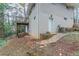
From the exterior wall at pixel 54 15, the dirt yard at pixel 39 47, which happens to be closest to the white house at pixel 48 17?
the exterior wall at pixel 54 15

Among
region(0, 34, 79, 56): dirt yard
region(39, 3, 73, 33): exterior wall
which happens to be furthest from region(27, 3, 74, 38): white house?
region(0, 34, 79, 56): dirt yard

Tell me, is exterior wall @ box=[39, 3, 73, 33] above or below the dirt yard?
above

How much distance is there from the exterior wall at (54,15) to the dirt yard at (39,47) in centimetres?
15

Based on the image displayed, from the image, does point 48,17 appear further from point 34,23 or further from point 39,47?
point 39,47

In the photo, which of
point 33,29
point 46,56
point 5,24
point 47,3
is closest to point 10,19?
point 5,24

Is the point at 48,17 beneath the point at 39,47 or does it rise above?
above

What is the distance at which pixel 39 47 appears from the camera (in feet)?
5.84

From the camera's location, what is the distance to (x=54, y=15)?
1.79 m

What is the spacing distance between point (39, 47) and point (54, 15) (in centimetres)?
38

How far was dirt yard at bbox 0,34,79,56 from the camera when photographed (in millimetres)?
1769

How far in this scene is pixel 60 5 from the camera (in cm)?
178

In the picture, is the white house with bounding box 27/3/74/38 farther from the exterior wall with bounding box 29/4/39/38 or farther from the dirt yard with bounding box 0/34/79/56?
the dirt yard with bounding box 0/34/79/56

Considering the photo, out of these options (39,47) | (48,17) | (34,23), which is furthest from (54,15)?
(39,47)

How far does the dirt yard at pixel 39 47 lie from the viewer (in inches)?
69.6
